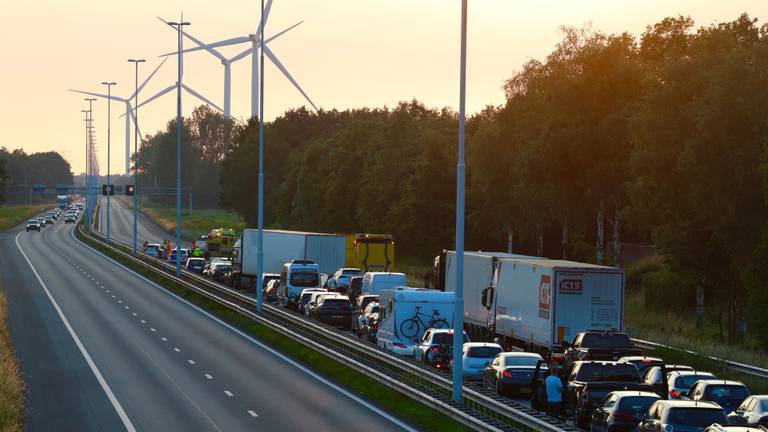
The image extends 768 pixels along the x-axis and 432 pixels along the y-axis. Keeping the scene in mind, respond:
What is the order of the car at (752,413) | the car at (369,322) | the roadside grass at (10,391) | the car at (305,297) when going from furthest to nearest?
the car at (305,297) → the car at (369,322) → the roadside grass at (10,391) → the car at (752,413)

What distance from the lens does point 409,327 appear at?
139 feet

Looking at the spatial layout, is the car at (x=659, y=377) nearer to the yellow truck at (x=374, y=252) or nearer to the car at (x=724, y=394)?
the car at (x=724, y=394)

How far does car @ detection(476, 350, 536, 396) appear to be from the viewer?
1284 inches

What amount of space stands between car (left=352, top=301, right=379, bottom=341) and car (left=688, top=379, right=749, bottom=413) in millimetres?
19346

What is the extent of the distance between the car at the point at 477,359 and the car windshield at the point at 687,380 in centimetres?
724

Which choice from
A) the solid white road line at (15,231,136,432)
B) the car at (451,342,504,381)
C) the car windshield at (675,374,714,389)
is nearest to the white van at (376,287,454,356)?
the car at (451,342,504,381)

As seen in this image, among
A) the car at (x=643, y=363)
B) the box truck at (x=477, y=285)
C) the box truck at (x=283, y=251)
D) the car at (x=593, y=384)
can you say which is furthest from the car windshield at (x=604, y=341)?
the box truck at (x=283, y=251)

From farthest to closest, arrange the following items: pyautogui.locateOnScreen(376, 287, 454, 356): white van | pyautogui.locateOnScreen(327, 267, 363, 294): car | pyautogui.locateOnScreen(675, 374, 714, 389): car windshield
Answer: pyautogui.locateOnScreen(327, 267, 363, 294): car
pyautogui.locateOnScreen(376, 287, 454, 356): white van
pyautogui.locateOnScreen(675, 374, 714, 389): car windshield

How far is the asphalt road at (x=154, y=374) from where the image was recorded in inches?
1181

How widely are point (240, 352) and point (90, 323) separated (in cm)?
1299

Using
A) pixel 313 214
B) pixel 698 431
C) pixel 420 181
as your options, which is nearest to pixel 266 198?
pixel 313 214

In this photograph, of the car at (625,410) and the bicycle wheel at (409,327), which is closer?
the car at (625,410)

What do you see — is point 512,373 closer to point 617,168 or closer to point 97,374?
point 97,374

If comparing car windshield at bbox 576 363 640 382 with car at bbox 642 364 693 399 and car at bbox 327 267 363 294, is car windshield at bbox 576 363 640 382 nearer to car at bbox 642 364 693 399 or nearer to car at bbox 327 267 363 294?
car at bbox 642 364 693 399
